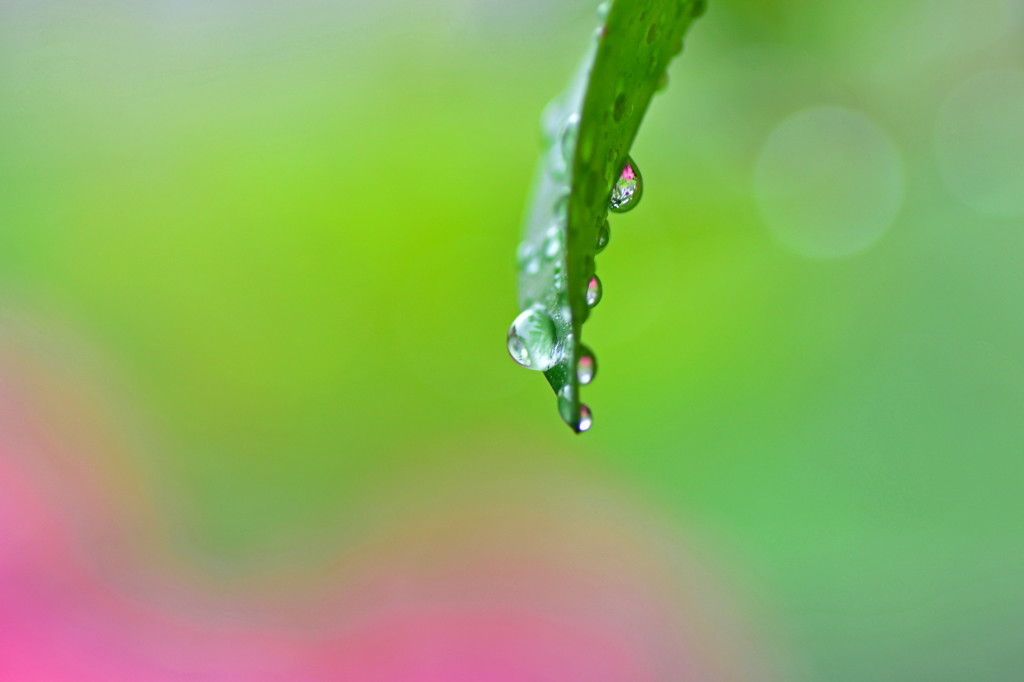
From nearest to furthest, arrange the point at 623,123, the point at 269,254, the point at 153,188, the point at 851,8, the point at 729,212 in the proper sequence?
the point at 623,123 → the point at 851,8 → the point at 729,212 → the point at 269,254 → the point at 153,188

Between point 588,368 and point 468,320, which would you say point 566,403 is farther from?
point 468,320

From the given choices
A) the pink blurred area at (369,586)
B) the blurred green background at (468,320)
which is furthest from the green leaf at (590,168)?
the pink blurred area at (369,586)

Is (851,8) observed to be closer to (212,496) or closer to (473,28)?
(473,28)

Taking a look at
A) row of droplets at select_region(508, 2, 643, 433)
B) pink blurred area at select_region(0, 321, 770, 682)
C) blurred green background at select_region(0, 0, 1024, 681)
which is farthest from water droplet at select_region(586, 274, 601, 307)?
pink blurred area at select_region(0, 321, 770, 682)

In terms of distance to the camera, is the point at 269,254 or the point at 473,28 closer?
the point at 473,28

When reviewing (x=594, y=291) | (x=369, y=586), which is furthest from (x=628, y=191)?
(x=369, y=586)

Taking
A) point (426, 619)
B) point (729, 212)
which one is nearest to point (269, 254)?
point (426, 619)

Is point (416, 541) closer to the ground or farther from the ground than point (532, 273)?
farther from the ground
